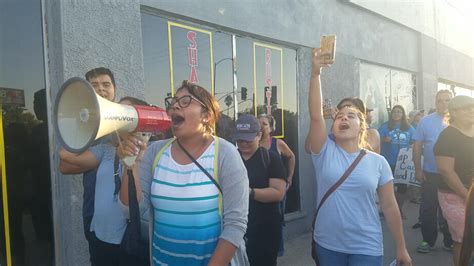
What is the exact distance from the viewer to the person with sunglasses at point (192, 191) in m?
1.99

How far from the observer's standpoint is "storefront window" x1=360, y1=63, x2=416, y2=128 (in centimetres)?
848

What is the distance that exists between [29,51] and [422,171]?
4652mm

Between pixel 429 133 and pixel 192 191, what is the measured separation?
4.26 meters

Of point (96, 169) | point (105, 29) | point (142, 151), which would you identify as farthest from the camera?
point (105, 29)

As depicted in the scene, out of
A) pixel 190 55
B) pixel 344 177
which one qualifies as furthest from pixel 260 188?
pixel 190 55

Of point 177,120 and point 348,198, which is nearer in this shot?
point 177,120

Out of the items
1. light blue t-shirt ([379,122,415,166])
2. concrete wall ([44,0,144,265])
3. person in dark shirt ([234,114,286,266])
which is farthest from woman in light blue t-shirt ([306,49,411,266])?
light blue t-shirt ([379,122,415,166])

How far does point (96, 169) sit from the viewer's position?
279cm

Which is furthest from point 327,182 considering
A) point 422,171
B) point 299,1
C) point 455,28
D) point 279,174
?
point 455,28

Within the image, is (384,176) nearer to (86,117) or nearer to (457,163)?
(457,163)

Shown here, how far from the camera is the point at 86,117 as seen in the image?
2152 mm

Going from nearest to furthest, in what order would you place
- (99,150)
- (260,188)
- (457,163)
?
1. (99,150)
2. (260,188)
3. (457,163)

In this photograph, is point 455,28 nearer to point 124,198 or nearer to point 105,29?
point 105,29

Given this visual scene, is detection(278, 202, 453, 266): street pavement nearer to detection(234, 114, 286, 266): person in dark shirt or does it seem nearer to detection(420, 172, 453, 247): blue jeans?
detection(420, 172, 453, 247): blue jeans
